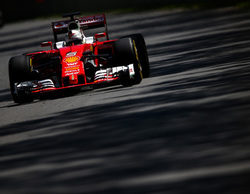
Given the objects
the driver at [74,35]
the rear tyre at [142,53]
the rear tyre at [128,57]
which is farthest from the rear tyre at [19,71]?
the rear tyre at [142,53]

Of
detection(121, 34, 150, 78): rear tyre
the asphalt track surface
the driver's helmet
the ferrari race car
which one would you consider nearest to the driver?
the driver's helmet

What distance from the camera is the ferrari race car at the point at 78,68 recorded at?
37.9ft

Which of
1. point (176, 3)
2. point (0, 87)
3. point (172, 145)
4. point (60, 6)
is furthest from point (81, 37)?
point (60, 6)

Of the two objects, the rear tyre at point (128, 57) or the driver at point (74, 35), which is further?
the driver at point (74, 35)

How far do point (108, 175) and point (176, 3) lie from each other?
143 feet

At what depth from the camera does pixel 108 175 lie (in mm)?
5980

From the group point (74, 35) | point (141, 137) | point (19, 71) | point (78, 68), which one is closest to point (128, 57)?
point (78, 68)

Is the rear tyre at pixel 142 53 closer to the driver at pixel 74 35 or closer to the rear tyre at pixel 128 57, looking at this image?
the rear tyre at pixel 128 57

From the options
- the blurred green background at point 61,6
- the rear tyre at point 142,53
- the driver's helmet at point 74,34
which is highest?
the driver's helmet at point 74,34

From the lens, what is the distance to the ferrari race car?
37.9 ft

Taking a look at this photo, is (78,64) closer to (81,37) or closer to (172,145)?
(81,37)

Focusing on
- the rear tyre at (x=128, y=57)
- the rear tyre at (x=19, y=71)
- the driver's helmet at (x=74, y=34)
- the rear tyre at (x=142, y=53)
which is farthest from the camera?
the driver's helmet at (x=74, y=34)

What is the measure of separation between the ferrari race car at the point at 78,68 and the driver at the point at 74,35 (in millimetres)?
646

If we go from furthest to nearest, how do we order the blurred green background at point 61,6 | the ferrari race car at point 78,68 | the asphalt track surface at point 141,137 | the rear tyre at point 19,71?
the blurred green background at point 61,6, the rear tyre at point 19,71, the ferrari race car at point 78,68, the asphalt track surface at point 141,137
